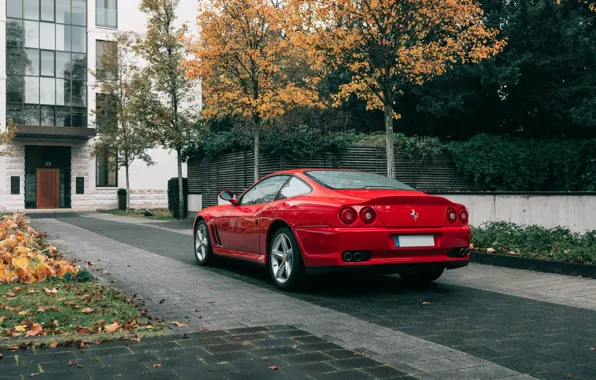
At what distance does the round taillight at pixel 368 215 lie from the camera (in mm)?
6199

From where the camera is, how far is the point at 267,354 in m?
4.04

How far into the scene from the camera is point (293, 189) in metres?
7.21

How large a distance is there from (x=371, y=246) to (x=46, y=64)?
35.9 meters

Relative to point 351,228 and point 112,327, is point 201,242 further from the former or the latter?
point 112,327

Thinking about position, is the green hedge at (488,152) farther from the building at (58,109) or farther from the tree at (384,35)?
the building at (58,109)

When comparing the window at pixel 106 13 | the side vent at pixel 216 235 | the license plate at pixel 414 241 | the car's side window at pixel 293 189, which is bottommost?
the side vent at pixel 216 235

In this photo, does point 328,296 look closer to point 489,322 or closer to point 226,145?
point 489,322

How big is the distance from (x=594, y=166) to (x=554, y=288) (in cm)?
1663

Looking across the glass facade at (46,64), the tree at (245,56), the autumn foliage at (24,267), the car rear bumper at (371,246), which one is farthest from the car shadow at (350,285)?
the glass facade at (46,64)

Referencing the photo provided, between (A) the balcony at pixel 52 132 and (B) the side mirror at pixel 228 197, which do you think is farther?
(A) the balcony at pixel 52 132

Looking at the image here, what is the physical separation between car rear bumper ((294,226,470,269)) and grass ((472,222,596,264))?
276cm

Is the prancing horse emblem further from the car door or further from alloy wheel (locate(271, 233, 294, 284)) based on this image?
the car door

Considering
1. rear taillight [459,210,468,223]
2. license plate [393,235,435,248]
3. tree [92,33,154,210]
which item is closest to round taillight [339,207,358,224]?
license plate [393,235,435,248]

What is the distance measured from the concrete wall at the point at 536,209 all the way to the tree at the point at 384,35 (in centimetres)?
210
